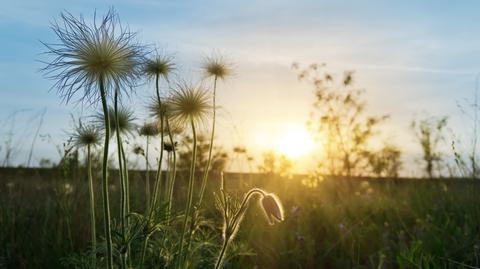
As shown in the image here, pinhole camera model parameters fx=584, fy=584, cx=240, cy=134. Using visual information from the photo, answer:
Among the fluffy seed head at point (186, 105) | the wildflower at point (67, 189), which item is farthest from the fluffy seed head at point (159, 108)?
the wildflower at point (67, 189)

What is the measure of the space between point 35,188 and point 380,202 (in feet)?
20.3

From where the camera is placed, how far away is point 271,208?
8.29 ft

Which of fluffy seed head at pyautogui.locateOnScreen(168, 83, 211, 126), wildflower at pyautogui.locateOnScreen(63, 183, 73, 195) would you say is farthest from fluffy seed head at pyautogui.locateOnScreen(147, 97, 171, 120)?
wildflower at pyautogui.locateOnScreen(63, 183, 73, 195)

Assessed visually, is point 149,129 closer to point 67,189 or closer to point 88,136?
point 88,136

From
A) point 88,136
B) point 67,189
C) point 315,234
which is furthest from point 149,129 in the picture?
point 315,234

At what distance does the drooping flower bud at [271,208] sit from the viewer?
251cm

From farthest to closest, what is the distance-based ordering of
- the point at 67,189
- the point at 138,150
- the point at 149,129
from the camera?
the point at 67,189
the point at 138,150
the point at 149,129

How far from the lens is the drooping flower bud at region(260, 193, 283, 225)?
2506 millimetres

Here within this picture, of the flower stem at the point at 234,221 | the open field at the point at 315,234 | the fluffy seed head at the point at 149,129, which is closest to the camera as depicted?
the flower stem at the point at 234,221

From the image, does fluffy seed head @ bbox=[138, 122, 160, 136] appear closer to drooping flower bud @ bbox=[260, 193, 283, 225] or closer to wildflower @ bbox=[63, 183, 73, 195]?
drooping flower bud @ bbox=[260, 193, 283, 225]

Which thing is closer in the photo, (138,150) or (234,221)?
(234,221)

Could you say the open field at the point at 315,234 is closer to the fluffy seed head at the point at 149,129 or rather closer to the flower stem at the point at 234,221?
the fluffy seed head at the point at 149,129

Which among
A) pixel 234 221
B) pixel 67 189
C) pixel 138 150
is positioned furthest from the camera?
pixel 67 189

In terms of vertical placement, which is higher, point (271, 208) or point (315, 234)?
point (271, 208)
